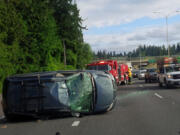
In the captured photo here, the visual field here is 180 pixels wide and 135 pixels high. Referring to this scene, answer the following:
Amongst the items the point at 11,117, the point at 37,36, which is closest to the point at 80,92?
the point at 11,117

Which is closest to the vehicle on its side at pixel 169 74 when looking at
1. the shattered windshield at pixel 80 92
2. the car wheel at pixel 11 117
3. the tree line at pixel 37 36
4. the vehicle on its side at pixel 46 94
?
the tree line at pixel 37 36

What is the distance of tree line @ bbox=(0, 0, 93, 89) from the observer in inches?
1176

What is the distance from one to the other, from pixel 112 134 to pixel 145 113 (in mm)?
3924

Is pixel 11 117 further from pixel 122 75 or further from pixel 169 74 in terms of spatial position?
pixel 122 75

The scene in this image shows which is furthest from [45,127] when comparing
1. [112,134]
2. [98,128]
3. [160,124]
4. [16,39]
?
[16,39]

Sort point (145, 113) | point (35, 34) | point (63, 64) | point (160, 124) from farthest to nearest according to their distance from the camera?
point (63, 64), point (35, 34), point (145, 113), point (160, 124)

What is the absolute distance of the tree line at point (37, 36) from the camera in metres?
29.9

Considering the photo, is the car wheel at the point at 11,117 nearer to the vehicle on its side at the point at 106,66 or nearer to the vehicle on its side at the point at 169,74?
the vehicle on its side at the point at 169,74

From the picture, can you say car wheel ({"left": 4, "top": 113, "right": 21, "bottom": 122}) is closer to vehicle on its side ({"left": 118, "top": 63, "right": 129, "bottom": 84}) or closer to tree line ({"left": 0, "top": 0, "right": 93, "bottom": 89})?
tree line ({"left": 0, "top": 0, "right": 93, "bottom": 89})

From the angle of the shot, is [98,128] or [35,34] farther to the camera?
[35,34]

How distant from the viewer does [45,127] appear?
9.34 metres

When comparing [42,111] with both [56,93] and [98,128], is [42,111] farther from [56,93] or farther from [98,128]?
[98,128]

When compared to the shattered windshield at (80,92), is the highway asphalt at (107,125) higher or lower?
lower

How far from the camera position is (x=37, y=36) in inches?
1476
